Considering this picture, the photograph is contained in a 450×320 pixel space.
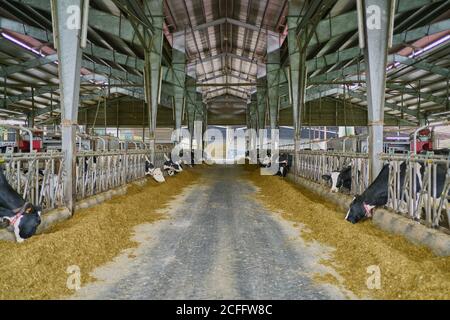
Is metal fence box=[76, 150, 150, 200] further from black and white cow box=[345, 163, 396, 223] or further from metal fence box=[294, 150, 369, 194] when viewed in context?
metal fence box=[294, 150, 369, 194]

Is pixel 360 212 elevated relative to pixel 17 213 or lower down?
lower down

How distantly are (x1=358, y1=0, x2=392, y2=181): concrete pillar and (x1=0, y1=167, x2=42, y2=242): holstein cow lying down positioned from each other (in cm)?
591

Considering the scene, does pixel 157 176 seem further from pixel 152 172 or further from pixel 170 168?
pixel 170 168

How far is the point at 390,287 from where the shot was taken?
11.7 ft

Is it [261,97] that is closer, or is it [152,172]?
[152,172]

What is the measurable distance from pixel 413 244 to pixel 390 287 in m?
1.79

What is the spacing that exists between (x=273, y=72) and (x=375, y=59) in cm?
1546

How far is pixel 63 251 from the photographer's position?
4500 millimetres

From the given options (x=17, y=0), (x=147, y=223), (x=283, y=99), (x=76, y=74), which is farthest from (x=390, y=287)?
(x=283, y=99)

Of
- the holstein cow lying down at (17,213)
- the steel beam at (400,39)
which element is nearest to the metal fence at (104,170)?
the holstein cow lying down at (17,213)

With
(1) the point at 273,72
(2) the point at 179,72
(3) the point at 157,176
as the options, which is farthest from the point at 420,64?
(3) the point at 157,176

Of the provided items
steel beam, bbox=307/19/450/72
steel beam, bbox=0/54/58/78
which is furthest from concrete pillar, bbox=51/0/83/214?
steel beam, bbox=0/54/58/78

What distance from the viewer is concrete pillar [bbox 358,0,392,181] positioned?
7.03 metres

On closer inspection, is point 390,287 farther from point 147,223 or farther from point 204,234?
point 147,223
